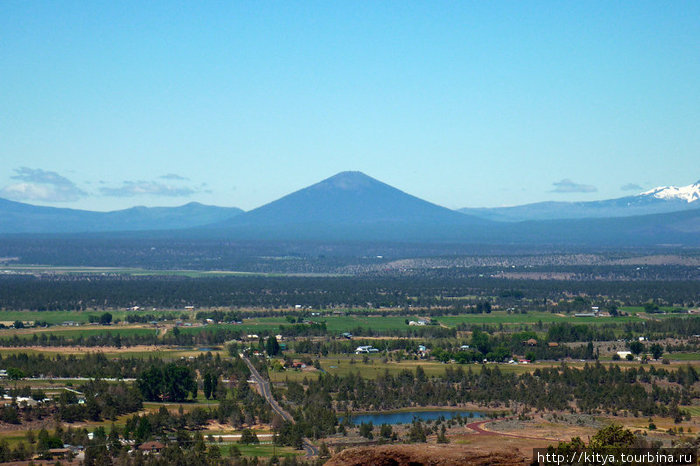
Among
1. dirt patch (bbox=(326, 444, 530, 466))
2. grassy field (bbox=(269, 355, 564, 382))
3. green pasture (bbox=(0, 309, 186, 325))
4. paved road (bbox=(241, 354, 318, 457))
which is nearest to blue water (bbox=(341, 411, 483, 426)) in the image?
paved road (bbox=(241, 354, 318, 457))

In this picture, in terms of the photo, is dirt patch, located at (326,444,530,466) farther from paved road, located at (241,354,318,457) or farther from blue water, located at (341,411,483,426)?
blue water, located at (341,411,483,426)

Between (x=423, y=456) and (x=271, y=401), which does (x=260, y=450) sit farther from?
(x=423, y=456)

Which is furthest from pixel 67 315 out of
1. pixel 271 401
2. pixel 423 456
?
pixel 423 456

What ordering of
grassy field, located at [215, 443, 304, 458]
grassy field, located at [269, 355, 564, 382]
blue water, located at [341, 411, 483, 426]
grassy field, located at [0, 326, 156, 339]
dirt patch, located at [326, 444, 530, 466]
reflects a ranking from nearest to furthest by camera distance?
1. dirt patch, located at [326, 444, 530, 466]
2. grassy field, located at [215, 443, 304, 458]
3. blue water, located at [341, 411, 483, 426]
4. grassy field, located at [269, 355, 564, 382]
5. grassy field, located at [0, 326, 156, 339]

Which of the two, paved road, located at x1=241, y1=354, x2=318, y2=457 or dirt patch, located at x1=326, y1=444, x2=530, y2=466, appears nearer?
dirt patch, located at x1=326, y1=444, x2=530, y2=466

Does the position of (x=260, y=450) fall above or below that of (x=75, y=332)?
below

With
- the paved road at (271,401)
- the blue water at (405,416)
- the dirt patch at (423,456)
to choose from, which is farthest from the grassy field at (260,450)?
the dirt patch at (423,456)

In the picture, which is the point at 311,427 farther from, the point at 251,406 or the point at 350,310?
the point at 350,310
